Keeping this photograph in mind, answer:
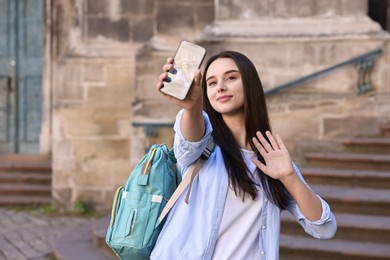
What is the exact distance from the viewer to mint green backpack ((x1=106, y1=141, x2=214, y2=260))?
77.3 inches

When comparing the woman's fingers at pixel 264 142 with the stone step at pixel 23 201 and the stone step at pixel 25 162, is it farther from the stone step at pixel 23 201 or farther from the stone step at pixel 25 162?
the stone step at pixel 25 162

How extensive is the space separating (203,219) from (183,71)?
490 mm

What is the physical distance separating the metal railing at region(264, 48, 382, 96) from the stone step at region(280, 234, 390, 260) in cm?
213

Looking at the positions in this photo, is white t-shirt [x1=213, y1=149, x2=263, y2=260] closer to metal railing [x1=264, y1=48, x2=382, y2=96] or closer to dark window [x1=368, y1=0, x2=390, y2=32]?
metal railing [x1=264, y1=48, x2=382, y2=96]

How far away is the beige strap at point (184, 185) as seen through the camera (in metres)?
1.96

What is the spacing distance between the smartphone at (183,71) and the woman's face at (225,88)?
195 mm

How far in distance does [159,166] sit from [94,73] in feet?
19.5

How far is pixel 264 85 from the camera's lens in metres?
6.39

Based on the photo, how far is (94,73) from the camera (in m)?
7.79

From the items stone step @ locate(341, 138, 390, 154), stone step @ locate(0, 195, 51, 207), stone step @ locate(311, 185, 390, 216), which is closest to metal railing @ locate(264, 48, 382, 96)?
stone step @ locate(341, 138, 390, 154)

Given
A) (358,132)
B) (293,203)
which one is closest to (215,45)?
(358,132)

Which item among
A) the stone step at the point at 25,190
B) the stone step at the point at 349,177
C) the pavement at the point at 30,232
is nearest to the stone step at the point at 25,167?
the stone step at the point at 25,190

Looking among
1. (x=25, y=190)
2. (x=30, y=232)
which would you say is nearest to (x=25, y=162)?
(x=25, y=190)

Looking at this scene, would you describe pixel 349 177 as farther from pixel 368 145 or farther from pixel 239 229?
pixel 239 229
